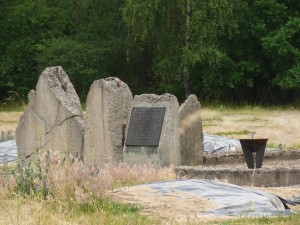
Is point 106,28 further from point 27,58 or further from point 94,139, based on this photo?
point 94,139

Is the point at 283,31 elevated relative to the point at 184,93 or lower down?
elevated

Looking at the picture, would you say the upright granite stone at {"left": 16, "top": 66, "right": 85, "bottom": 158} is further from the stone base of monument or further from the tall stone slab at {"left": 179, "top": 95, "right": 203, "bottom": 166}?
the stone base of monument

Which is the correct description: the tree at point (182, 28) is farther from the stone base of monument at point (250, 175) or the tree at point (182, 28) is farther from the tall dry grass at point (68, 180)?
the tall dry grass at point (68, 180)

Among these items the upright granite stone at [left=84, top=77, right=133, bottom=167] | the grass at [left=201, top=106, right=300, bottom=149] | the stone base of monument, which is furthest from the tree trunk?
the stone base of monument

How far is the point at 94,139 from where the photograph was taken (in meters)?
15.6

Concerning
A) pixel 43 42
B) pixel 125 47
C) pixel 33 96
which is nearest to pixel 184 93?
pixel 125 47

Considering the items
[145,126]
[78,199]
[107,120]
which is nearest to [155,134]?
[145,126]

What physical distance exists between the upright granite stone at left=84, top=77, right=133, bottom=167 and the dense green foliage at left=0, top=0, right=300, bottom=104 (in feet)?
80.1

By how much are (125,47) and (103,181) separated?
36.8 m

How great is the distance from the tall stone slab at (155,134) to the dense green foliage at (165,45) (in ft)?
81.3

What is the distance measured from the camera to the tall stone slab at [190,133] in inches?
635

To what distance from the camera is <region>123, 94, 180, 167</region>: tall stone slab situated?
1485cm

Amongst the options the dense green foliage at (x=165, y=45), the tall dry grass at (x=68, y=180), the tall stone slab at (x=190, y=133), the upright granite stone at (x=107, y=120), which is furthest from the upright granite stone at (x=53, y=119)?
the dense green foliage at (x=165, y=45)

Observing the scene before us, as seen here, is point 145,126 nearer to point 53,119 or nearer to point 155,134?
point 155,134
